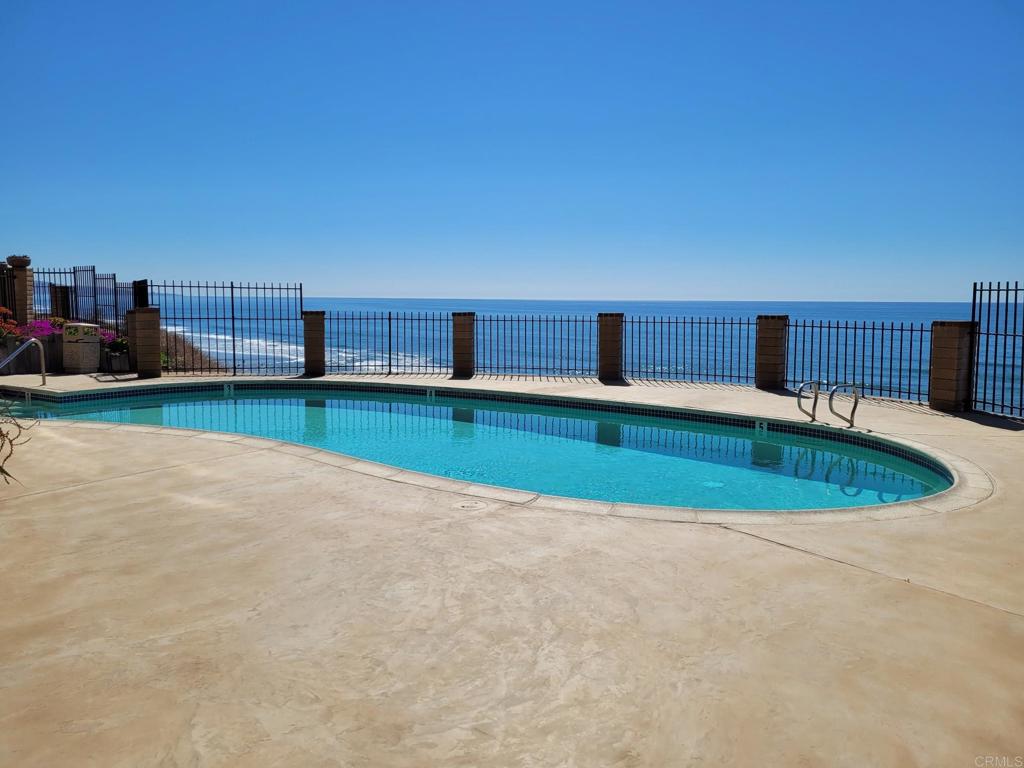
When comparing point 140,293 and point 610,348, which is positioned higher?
point 140,293

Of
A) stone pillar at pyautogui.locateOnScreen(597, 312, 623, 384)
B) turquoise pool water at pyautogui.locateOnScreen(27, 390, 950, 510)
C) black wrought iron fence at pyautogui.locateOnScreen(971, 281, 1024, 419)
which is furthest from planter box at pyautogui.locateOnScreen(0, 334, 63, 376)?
black wrought iron fence at pyautogui.locateOnScreen(971, 281, 1024, 419)

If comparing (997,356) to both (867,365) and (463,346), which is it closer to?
(867,365)

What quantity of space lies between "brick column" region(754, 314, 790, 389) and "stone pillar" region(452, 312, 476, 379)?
6.20 meters

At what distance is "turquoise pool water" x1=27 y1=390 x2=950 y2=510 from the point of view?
312 inches

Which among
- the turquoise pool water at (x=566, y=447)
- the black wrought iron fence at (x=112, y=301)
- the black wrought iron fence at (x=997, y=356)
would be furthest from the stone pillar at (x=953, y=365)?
the black wrought iron fence at (x=112, y=301)

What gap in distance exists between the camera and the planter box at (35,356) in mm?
15844

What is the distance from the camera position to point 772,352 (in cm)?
1432

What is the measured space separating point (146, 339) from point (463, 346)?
6.92 meters

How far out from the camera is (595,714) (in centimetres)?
289

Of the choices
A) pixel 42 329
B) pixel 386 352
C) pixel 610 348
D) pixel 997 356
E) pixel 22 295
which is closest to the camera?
pixel 42 329

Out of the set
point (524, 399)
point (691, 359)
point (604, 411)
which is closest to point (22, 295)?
point (524, 399)

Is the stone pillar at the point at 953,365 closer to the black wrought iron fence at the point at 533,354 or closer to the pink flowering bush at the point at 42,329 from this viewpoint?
the black wrought iron fence at the point at 533,354

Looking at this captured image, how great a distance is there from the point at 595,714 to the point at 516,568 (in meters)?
1.58

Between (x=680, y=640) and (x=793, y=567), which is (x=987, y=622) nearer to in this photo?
(x=793, y=567)
